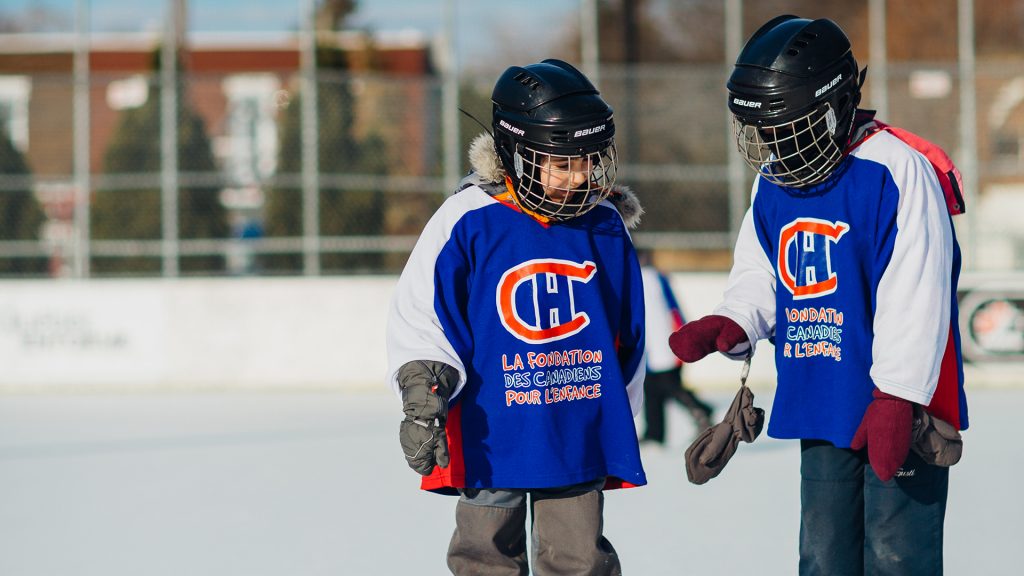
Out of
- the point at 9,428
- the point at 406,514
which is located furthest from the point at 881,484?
the point at 9,428

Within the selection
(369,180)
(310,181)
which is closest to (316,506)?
(310,181)

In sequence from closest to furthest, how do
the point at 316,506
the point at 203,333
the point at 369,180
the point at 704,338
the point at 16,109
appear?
the point at 704,338, the point at 316,506, the point at 203,333, the point at 369,180, the point at 16,109

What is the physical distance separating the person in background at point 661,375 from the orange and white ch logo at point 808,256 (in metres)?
3.89

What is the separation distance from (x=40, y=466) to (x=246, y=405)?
322 cm

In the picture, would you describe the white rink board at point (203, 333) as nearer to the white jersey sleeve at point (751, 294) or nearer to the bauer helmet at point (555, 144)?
the white jersey sleeve at point (751, 294)

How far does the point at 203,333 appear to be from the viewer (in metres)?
11.0

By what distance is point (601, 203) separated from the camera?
116 inches

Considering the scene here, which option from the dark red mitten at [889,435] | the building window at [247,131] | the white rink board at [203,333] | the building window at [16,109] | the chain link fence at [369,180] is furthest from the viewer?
the building window at [16,109]

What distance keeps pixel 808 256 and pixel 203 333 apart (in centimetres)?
896

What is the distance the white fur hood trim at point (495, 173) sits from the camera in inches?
113

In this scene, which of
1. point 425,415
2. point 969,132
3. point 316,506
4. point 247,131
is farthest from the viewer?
point 247,131

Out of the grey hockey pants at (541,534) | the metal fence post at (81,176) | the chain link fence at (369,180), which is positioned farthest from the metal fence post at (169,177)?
the grey hockey pants at (541,534)

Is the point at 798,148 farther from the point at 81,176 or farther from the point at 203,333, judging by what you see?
the point at 81,176

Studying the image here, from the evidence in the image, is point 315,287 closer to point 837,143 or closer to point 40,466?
point 40,466
